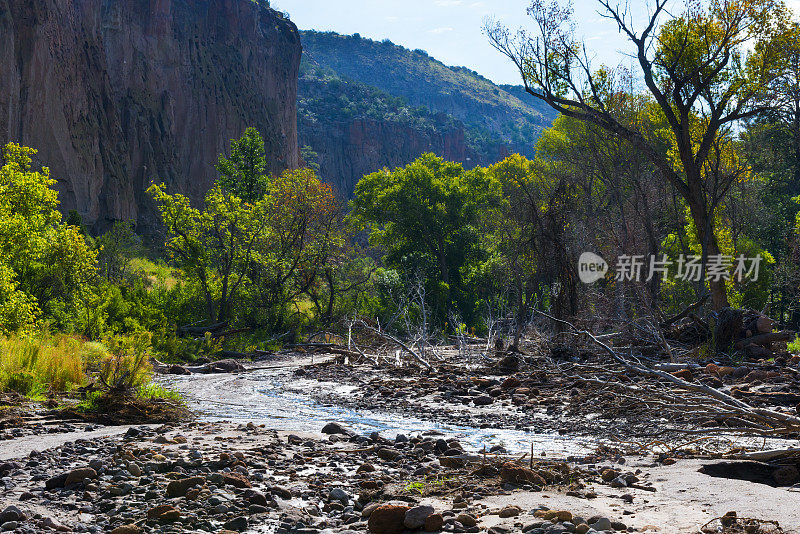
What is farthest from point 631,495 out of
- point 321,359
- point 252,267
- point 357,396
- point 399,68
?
point 399,68

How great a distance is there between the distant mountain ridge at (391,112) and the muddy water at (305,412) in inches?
3078

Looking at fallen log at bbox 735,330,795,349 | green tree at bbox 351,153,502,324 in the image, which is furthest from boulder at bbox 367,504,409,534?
green tree at bbox 351,153,502,324

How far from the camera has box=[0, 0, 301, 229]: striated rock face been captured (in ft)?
122

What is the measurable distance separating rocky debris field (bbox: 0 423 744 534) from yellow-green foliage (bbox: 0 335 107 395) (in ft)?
12.8

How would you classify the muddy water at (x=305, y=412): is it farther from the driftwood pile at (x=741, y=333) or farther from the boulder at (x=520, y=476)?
the driftwood pile at (x=741, y=333)

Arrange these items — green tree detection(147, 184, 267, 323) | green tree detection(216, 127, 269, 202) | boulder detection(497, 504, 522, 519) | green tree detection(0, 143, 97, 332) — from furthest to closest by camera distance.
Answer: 1. green tree detection(216, 127, 269, 202)
2. green tree detection(147, 184, 267, 323)
3. green tree detection(0, 143, 97, 332)
4. boulder detection(497, 504, 522, 519)

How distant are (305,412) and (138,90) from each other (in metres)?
47.5

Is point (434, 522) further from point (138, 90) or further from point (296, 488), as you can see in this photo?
point (138, 90)

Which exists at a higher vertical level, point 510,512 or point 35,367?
point 510,512

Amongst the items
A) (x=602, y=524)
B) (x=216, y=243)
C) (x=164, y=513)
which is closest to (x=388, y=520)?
(x=602, y=524)

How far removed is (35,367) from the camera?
10.7 m

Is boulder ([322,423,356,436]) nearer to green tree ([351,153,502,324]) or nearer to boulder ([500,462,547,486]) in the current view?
boulder ([500,462,547,486])

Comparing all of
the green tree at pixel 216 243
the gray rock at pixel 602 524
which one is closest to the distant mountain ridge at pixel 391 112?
the green tree at pixel 216 243

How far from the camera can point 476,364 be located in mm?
14414
